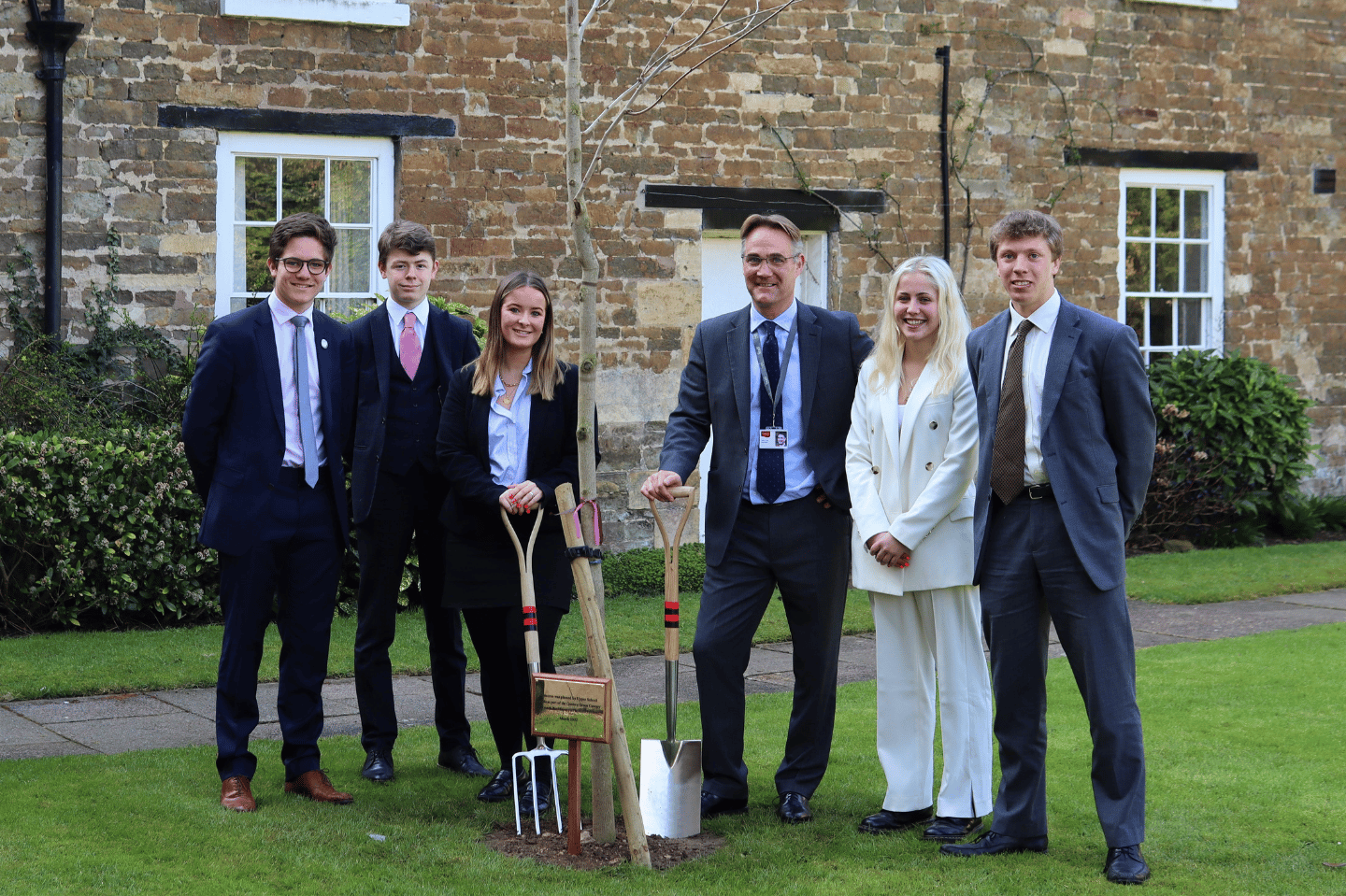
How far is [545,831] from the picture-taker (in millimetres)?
4785

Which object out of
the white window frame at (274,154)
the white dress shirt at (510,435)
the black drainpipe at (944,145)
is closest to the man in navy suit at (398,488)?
the white dress shirt at (510,435)

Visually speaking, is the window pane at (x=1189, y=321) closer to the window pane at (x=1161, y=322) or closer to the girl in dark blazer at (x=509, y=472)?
the window pane at (x=1161, y=322)

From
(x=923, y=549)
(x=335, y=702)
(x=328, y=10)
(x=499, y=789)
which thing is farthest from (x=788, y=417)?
(x=328, y=10)

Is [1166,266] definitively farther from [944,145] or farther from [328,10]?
[328,10]

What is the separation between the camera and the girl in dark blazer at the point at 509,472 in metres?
5.06

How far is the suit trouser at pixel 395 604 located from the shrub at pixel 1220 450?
7959 millimetres

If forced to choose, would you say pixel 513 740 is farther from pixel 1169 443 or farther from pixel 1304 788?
pixel 1169 443

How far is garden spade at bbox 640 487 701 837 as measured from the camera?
4.68 m

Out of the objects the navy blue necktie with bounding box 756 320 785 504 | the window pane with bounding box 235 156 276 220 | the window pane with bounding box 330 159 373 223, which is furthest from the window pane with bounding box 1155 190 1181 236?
the navy blue necktie with bounding box 756 320 785 504

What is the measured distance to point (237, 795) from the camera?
16.2 ft

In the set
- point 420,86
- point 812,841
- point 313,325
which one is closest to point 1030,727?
point 812,841

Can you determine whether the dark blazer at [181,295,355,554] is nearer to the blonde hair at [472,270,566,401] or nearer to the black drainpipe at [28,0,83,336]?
the blonde hair at [472,270,566,401]

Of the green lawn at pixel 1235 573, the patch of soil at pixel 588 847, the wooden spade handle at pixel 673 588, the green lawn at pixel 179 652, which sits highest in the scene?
the wooden spade handle at pixel 673 588

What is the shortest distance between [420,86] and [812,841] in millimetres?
6848
